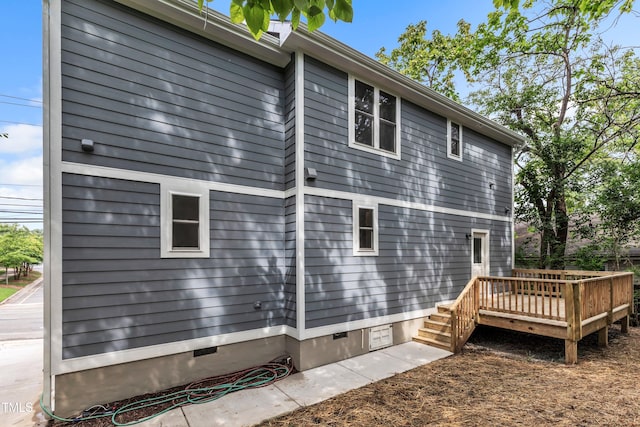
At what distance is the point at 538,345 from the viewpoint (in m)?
6.55

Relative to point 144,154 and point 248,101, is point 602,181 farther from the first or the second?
point 144,154

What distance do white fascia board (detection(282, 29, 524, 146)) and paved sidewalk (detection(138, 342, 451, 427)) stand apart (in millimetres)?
5319

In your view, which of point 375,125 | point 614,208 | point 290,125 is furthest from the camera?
point 614,208

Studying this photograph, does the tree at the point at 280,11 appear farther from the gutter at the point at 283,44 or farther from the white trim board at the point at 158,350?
the white trim board at the point at 158,350

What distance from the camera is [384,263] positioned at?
6.28m

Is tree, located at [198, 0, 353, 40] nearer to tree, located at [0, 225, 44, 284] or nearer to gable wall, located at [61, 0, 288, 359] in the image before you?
gable wall, located at [61, 0, 288, 359]

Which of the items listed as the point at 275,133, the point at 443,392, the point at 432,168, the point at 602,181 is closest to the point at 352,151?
the point at 275,133

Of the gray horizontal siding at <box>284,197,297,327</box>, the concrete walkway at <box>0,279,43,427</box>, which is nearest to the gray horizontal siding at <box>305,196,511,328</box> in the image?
the gray horizontal siding at <box>284,197,297,327</box>

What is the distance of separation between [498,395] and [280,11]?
16.6 feet

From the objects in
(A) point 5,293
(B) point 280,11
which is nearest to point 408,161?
(B) point 280,11

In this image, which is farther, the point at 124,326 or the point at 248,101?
the point at 248,101

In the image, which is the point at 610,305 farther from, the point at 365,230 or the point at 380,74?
the point at 380,74

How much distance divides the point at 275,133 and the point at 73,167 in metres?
2.94

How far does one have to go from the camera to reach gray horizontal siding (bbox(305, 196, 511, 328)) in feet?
17.5
